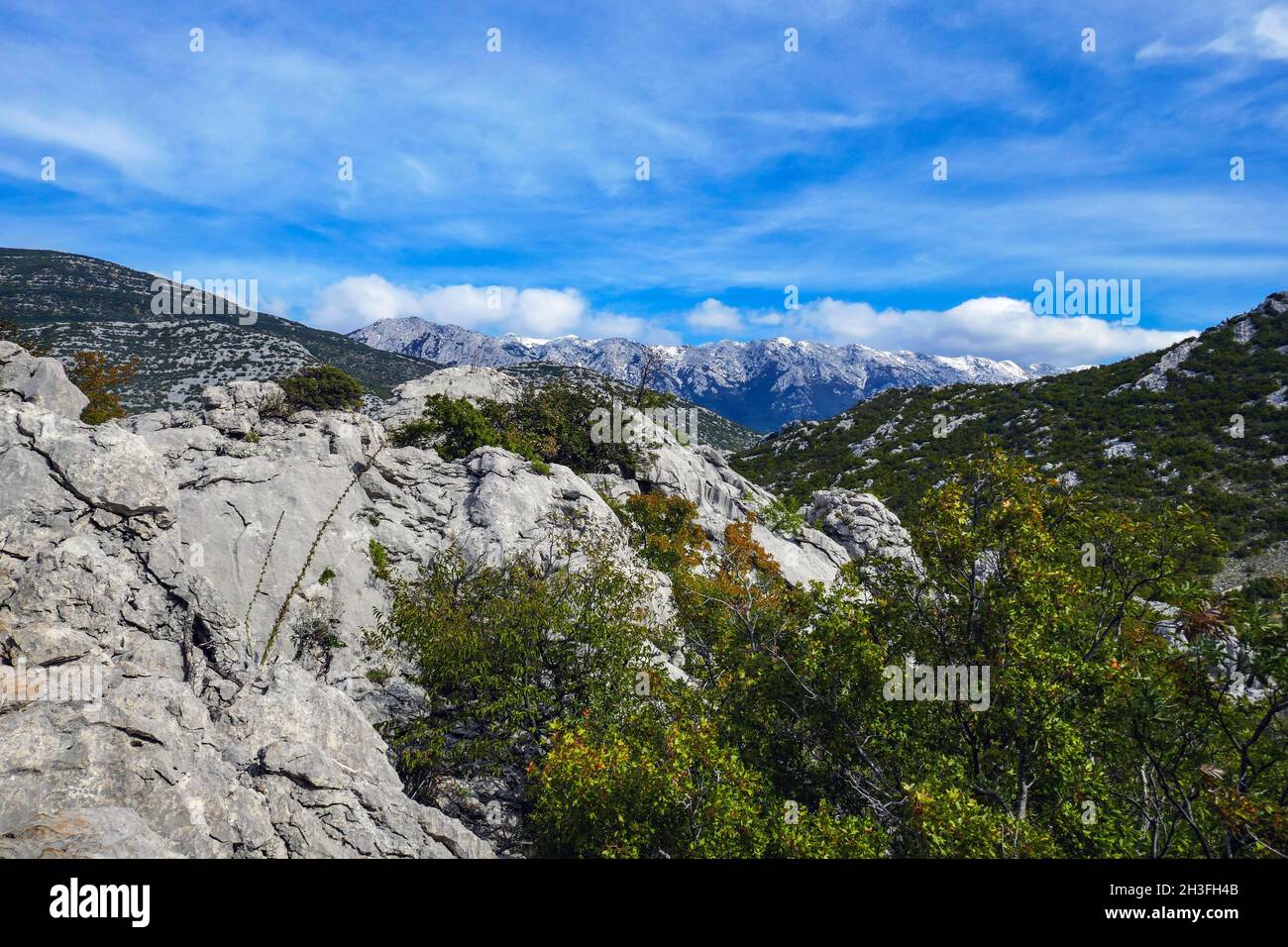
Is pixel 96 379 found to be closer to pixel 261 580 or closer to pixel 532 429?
pixel 532 429

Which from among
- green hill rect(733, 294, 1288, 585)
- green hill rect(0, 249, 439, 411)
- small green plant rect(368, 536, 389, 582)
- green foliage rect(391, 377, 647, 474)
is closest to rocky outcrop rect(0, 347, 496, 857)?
small green plant rect(368, 536, 389, 582)

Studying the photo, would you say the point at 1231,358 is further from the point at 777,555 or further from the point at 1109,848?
the point at 1109,848

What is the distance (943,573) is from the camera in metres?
13.2

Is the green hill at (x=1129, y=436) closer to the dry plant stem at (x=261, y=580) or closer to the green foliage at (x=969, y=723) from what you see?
the green foliage at (x=969, y=723)

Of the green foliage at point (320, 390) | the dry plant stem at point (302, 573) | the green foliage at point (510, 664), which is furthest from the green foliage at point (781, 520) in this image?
the dry plant stem at point (302, 573)

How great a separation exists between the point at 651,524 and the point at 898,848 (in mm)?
29061

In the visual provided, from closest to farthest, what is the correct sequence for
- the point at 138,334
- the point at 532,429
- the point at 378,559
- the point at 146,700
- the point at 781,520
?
the point at 146,700 < the point at 378,559 < the point at 532,429 < the point at 781,520 < the point at 138,334

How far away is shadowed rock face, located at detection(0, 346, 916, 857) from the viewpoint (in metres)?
10.5

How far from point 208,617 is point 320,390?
842 inches

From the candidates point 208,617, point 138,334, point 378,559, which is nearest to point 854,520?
point 378,559

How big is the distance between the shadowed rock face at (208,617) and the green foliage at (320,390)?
118 inches

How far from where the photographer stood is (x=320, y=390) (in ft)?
114
